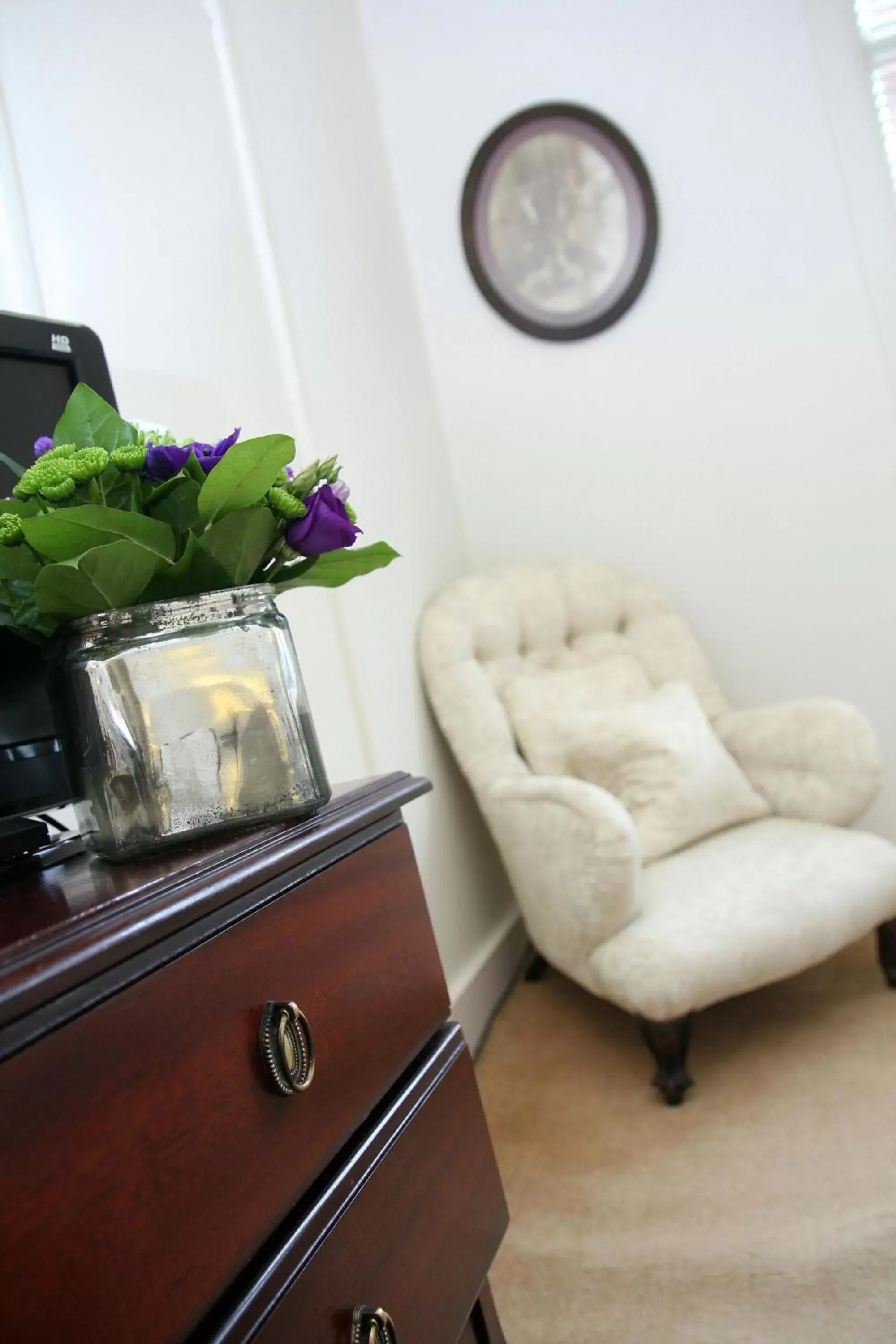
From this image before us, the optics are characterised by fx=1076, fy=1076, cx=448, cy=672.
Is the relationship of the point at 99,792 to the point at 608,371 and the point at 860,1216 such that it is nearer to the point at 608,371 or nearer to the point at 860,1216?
the point at 860,1216

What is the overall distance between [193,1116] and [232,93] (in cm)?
187

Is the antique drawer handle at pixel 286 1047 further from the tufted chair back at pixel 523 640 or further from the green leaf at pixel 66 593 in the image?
the tufted chair back at pixel 523 640

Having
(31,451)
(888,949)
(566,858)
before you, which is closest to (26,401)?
(31,451)

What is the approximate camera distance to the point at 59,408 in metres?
0.99

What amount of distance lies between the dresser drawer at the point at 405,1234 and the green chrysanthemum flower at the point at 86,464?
0.49m

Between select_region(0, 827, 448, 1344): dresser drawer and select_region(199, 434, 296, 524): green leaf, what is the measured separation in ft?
0.89

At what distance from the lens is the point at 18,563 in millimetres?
751

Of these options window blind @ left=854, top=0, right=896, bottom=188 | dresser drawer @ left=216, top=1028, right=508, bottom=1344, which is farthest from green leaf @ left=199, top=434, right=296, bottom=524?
window blind @ left=854, top=0, right=896, bottom=188

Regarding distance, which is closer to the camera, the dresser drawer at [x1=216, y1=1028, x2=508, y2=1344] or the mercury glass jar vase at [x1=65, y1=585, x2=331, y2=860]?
the dresser drawer at [x1=216, y1=1028, x2=508, y2=1344]

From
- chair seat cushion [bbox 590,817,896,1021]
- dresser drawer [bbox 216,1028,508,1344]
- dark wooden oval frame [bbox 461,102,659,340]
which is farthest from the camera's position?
dark wooden oval frame [bbox 461,102,659,340]

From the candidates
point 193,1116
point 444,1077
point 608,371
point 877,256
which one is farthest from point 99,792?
point 877,256

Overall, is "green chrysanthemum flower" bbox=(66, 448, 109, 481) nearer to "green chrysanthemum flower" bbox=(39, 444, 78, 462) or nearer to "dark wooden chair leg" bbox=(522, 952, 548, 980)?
"green chrysanthemum flower" bbox=(39, 444, 78, 462)

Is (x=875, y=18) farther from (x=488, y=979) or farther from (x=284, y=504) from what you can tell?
(x=284, y=504)

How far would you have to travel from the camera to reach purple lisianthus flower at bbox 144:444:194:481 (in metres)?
0.77
